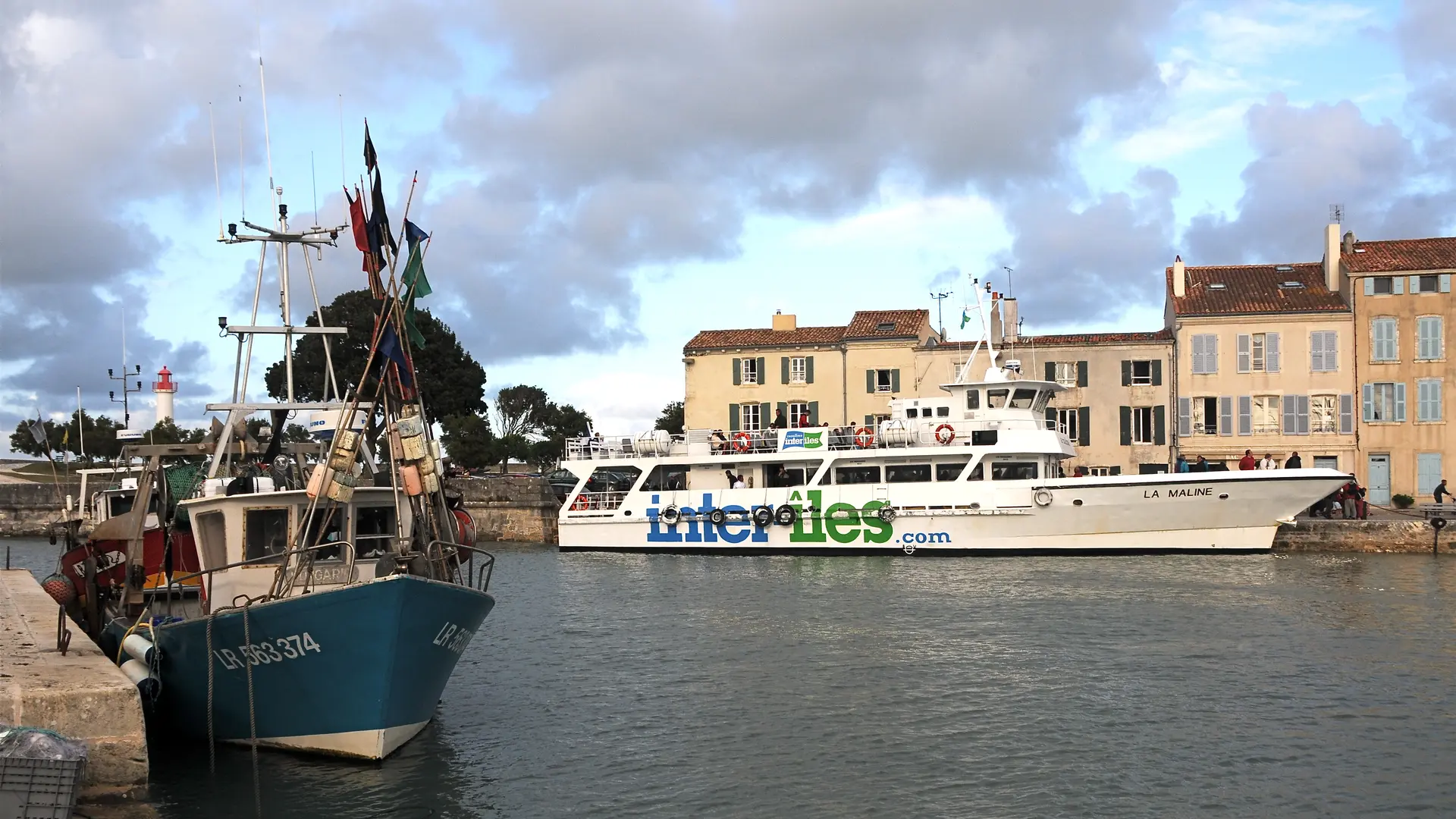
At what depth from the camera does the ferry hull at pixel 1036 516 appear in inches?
1554

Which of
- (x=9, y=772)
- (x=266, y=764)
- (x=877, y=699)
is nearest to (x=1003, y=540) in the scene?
(x=877, y=699)

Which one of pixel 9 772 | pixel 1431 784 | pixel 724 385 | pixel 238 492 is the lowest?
pixel 1431 784

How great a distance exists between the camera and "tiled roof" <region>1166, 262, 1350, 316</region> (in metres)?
51.9

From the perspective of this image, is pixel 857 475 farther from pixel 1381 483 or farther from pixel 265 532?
pixel 265 532

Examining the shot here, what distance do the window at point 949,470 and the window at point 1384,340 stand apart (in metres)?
19.3

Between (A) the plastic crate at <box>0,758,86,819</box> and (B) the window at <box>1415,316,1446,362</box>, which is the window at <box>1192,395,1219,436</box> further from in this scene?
(A) the plastic crate at <box>0,758,86,819</box>

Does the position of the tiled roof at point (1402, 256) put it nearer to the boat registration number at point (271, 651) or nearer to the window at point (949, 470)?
the window at point (949, 470)

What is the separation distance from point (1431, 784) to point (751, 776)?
7386mm

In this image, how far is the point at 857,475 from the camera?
4403 centimetres

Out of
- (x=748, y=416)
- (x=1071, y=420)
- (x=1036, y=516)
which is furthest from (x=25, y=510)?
(x=1071, y=420)

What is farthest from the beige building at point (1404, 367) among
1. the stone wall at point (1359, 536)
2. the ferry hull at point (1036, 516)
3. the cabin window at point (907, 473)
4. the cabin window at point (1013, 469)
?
the cabin window at point (907, 473)

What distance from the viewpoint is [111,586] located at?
20.7 m

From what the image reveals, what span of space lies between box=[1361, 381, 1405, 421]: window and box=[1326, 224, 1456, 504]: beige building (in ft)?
0.09

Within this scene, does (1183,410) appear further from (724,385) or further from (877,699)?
(877,699)
